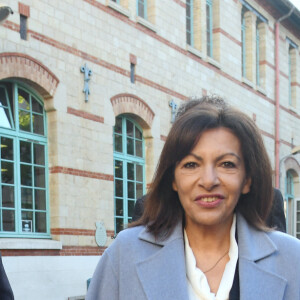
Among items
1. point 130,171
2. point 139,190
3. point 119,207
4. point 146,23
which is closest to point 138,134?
point 130,171

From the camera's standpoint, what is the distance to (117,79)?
41.2 ft

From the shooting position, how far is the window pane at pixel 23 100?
1043cm

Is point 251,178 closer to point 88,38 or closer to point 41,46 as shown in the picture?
point 41,46

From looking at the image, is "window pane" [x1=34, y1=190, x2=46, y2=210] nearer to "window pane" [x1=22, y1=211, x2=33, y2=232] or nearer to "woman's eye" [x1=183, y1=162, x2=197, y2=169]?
"window pane" [x1=22, y1=211, x2=33, y2=232]

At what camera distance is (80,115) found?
1142cm

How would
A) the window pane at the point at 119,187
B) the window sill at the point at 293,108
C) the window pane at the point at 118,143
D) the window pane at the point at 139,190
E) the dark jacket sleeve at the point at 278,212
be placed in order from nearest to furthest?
1. the dark jacket sleeve at the point at 278,212
2. the window pane at the point at 119,187
3. the window pane at the point at 118,143
4. the window pane at the point at 139,190
5. the window sill at the point at 293,108

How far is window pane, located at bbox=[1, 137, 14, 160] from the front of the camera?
10000mm

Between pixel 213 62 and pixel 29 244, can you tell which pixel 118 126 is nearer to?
pixel 29 244

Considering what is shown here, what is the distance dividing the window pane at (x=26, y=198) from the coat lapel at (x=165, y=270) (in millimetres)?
8042

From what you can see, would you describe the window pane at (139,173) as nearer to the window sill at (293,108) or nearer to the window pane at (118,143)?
the window pane at (118,143)

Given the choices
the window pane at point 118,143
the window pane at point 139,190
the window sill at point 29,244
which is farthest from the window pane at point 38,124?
the window pane at point 139,190

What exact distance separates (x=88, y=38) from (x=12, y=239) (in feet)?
13.4

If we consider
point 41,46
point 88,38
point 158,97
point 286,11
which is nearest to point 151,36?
point 158,97

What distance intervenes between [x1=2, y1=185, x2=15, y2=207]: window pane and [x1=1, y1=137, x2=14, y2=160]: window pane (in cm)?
46
